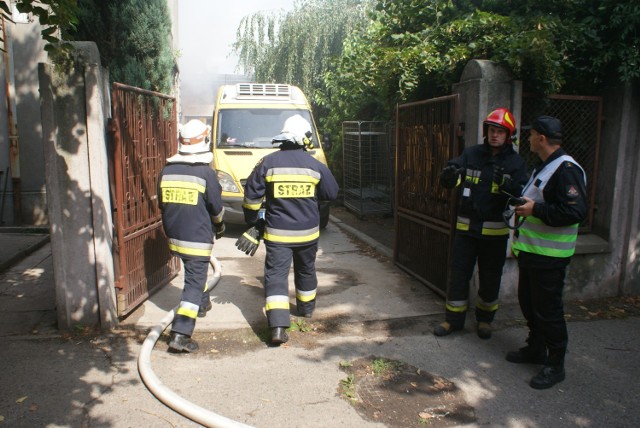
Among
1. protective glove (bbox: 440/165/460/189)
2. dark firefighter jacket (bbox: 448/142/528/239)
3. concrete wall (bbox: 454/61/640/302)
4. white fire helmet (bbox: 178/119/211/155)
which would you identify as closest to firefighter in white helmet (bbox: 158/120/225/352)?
white fire helmet (bbox: 178/119/211/155)

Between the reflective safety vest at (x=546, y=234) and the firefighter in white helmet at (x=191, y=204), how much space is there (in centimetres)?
250

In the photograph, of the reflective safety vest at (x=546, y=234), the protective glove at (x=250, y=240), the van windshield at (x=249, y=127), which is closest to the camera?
the reflective safety vest at (x=546, y=234)

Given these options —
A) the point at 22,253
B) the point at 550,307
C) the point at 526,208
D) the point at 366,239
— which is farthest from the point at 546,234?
the point at 22,253

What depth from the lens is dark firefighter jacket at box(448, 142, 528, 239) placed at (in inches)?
175

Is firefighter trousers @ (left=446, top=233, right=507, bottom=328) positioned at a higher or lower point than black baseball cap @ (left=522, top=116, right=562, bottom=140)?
lower

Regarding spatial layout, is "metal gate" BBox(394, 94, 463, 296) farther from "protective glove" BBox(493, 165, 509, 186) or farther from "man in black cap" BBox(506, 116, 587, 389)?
"man in black cap" BBox(506, 116, 587, 389)

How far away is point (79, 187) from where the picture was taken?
4461mm

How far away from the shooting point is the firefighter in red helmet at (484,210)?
4414 mm

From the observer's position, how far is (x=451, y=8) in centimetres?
653

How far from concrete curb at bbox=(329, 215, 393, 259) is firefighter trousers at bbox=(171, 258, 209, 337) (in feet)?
11.8

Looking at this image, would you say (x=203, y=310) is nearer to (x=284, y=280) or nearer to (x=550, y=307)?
(x=284, y=280)

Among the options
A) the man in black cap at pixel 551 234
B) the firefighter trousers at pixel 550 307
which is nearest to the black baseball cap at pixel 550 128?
the man in black cap at pixel 551 234

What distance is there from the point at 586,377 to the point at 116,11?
27.8 feet

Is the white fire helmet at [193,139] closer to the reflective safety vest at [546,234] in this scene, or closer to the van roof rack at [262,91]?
the reflective safety vest at [546,234]
